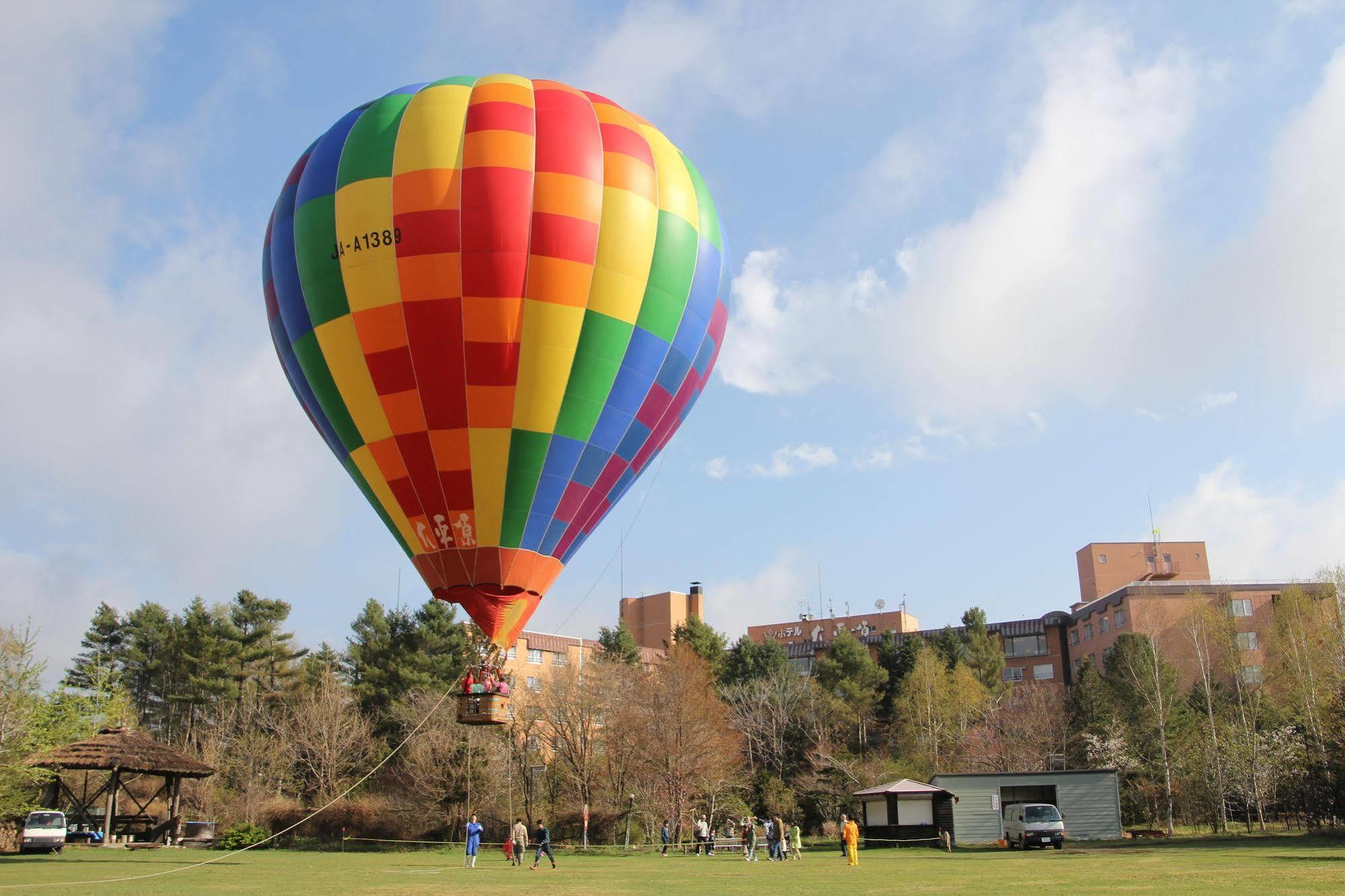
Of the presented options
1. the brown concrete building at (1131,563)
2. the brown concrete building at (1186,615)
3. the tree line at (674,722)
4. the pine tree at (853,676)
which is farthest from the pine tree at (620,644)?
the brown concrete building at (1131,563)

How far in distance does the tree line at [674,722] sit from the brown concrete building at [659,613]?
19.7 meters

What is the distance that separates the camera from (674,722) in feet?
151

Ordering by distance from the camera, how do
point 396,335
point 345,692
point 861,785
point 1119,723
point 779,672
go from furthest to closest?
point 779,672 → point 345,692 → point 861,785 → point 1119,723 → point 396,335

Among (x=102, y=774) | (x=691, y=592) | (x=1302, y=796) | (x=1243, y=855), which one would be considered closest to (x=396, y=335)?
(x=1243, y=855)

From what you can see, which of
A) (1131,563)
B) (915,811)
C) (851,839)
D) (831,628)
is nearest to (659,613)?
(831,628)

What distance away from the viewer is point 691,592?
96.6 metres

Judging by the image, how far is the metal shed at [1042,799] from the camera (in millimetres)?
36969

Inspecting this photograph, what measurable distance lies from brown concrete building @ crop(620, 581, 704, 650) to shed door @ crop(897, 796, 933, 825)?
54.7m

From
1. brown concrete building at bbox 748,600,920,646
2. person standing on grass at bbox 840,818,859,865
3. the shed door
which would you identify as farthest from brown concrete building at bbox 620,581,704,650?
person standing on grass at bbox 840,818,859,865

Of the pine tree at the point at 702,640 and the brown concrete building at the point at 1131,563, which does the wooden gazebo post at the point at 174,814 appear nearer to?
the pine tree at the point at 702,640

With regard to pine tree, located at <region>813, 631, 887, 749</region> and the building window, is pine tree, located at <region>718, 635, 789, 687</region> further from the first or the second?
the building window

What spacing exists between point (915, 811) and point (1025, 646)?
4485 centimetres

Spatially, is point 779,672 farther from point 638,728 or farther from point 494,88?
point 494,88

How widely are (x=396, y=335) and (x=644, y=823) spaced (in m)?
33.0
